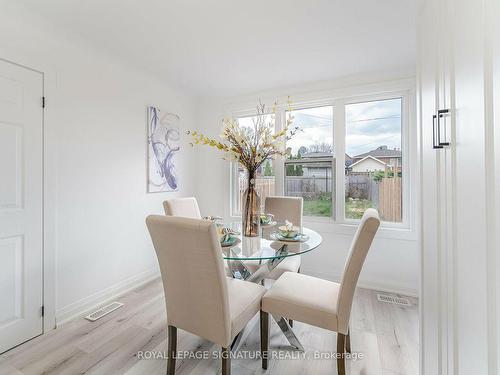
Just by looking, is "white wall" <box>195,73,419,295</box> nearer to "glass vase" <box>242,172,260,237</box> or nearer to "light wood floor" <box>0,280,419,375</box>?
"light wood floor" <box>0,280,419,375</box>

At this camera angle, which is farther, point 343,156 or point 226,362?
point 343,156

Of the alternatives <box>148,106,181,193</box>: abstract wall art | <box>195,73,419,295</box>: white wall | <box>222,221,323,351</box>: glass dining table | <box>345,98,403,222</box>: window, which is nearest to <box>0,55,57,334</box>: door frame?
<box>148,106,181,193</box>: abstract wall art

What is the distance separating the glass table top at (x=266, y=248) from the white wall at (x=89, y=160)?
59.0 inches

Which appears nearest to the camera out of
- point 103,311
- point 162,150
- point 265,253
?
point 265,253

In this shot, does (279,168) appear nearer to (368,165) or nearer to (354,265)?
(368,165)

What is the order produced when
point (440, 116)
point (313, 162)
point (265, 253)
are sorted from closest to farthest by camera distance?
point (440, 116) < point (265, 253) < point (313, 162)

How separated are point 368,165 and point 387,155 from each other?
24 centimetres

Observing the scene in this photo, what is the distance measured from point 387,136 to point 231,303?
266 centimetres

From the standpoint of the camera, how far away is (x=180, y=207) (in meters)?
2.42

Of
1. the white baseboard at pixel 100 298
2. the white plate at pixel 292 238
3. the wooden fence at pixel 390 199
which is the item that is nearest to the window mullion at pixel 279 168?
the wooden fence at pixel 390 199

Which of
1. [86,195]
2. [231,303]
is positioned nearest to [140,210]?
[86,195]

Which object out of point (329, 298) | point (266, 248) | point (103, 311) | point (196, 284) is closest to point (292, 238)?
point (266, 248)

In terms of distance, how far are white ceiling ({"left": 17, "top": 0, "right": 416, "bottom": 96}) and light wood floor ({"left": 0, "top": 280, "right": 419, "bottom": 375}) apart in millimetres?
2557

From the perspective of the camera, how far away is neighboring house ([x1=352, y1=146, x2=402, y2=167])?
288cm
